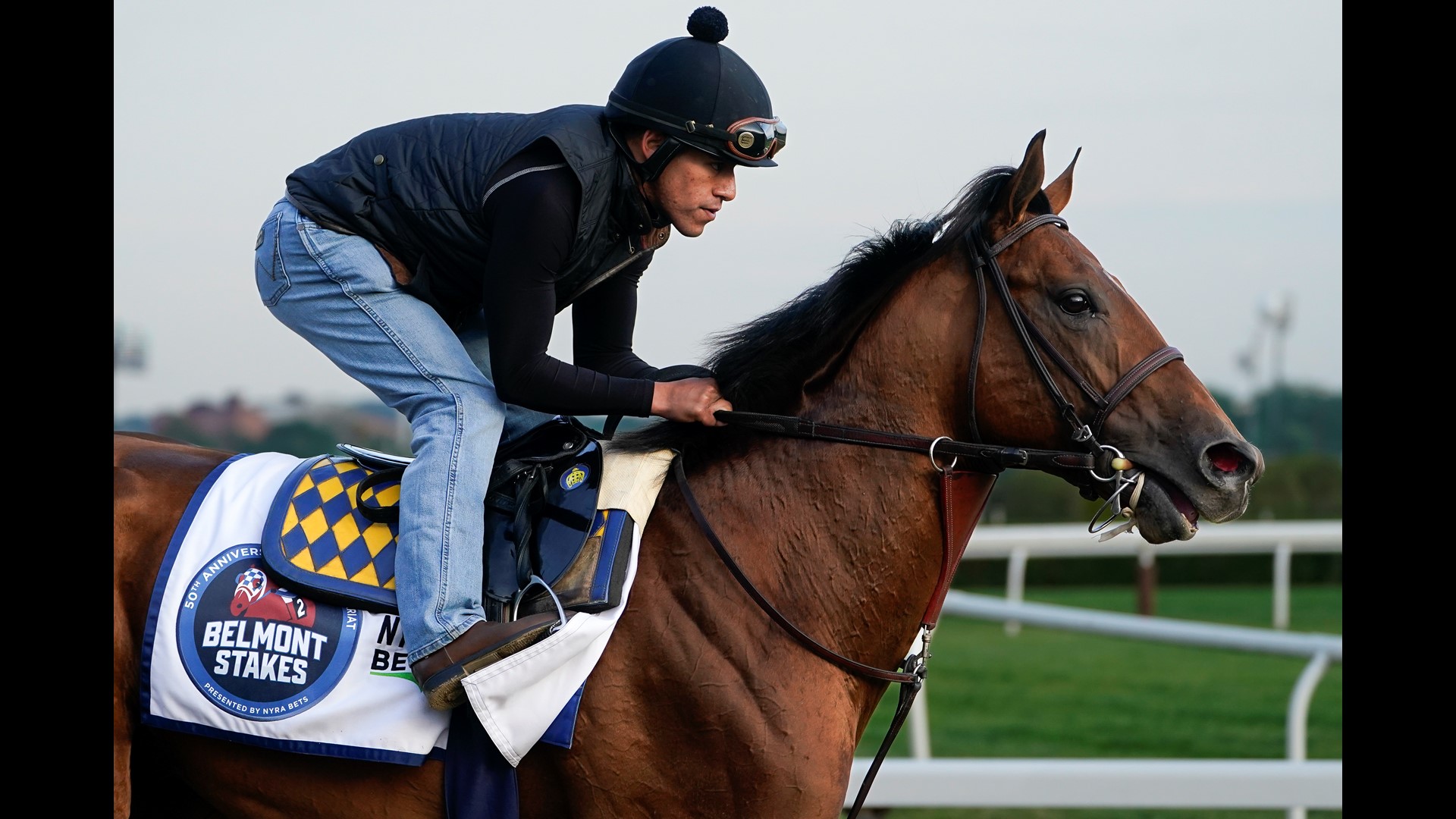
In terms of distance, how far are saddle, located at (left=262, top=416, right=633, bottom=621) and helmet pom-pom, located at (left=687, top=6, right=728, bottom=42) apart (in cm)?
98

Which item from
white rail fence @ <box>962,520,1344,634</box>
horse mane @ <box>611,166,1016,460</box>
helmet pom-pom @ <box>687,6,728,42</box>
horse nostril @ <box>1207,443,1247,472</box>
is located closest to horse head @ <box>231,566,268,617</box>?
horse mane @ <box>611,166,1016,460</box>

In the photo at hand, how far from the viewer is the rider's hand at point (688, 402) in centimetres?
278

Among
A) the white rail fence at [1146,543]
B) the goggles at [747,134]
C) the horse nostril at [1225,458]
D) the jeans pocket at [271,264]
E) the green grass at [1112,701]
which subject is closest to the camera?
the horse nostril at [1225,458]

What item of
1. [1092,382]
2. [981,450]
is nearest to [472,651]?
[981,450]

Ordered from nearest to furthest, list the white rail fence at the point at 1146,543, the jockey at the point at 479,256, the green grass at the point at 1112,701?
the jockey at the point at 479,256, the green grass at the point at 1112,701, the white rail fence at the point at 1146,543

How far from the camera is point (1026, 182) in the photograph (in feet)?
8.81

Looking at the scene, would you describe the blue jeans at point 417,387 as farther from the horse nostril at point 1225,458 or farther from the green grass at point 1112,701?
the green grass at point 1112,701

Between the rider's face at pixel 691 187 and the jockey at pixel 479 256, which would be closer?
the jockey at pixel 479 256

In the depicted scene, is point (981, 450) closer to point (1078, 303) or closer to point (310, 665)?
point (1078, 303)

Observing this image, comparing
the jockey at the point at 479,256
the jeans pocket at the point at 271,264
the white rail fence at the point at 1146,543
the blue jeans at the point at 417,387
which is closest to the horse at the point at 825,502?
the jockey at the point at 479,256

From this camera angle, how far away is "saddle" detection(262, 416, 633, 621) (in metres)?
2.64

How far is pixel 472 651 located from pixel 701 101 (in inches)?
51.3

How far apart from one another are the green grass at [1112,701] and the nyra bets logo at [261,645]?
4.48 m
